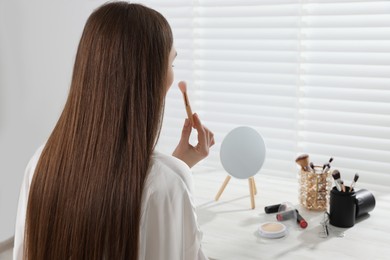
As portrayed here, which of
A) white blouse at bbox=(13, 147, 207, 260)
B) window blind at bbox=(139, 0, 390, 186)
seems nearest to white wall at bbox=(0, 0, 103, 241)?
window blind at bbox=(139, 0, 390, 186)

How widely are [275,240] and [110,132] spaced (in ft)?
1.92

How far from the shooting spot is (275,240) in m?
1.25

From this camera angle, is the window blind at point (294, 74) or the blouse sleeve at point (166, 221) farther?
the window blind at point (294, 74)

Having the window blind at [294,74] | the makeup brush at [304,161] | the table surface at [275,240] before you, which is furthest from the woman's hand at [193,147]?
the window blind at [294,74]

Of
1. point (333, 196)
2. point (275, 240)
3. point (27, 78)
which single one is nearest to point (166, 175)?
point (275, 240)

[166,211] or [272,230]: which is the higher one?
[166,211]

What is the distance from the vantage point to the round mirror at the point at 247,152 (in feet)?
4.83

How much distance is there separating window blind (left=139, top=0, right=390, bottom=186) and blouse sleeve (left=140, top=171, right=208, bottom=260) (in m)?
0.87

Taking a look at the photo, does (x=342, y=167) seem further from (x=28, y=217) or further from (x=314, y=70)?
(x=28, y=217)

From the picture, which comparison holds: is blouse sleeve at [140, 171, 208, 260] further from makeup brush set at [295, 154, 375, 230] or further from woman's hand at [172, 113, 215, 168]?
makeup brush set at [295, 154, 375, 230]

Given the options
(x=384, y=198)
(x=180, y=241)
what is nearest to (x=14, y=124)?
(x=180, y=241)

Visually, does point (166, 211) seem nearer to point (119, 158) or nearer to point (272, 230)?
point (119, 158)

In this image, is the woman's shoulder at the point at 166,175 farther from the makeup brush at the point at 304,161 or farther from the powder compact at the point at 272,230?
the makeup brush at the point at 304,161

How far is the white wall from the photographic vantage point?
4.83ft
